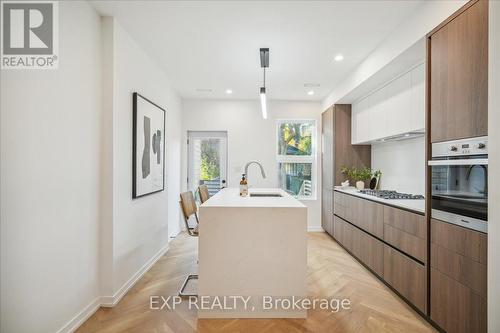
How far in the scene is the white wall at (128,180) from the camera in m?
2.46

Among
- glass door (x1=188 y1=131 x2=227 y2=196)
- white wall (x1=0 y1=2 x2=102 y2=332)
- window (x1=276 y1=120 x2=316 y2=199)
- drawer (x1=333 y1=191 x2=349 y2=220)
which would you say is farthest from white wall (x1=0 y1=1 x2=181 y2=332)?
window (x1=276 y1=120 x2=316 y2=199)

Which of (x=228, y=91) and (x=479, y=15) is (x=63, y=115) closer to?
(x=479, y=15)

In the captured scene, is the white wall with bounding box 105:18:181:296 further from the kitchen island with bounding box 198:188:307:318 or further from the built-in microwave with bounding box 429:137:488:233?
the built-in microwave with bounding box 429:137:488:233

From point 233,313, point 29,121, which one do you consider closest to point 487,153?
point 233,313

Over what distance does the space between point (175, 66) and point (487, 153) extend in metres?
3.49

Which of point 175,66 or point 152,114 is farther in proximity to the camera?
point 175,66

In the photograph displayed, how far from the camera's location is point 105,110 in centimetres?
241

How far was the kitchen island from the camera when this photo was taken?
7.00ft

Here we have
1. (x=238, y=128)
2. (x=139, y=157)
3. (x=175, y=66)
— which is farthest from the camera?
(x=238, y=128)

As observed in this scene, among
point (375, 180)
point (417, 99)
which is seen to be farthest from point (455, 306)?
point (375, 180)

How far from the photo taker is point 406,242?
241 centimetres

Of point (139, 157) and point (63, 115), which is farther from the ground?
point (63, 115)

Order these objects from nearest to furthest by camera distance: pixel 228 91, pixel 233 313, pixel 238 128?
1. pixel 233 313
2. pixel 228 91
3. pixel 238 128

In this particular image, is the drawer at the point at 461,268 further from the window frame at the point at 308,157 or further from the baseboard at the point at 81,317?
the window frame at the point at 308,157
